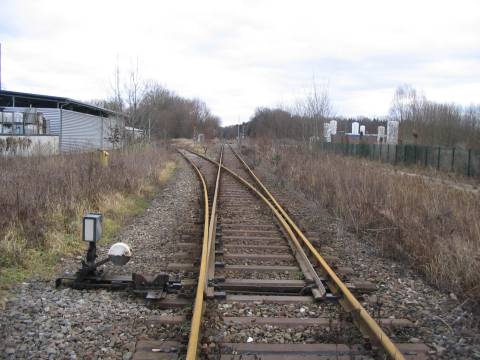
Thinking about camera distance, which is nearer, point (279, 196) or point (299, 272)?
point (299, 272)

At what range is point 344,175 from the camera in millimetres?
14234

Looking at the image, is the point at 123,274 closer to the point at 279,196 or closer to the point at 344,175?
the point at 279,196

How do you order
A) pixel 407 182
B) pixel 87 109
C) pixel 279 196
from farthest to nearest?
pixel 87 109 < pixel 279 196 < pixel 407 182

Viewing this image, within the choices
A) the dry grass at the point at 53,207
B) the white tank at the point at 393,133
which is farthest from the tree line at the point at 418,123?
the dry grass at the point at 53,207

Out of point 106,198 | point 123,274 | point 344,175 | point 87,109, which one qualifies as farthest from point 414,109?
point 123,274

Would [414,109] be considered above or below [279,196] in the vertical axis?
above

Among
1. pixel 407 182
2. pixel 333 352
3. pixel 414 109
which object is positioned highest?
pixel 414 109

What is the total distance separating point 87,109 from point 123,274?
40860 millimetres

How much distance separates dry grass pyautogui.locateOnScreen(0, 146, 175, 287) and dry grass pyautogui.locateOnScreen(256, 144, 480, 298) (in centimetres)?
488

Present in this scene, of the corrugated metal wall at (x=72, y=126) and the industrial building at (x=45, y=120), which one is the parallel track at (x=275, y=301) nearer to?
the industrial building at (x=45, y=120)

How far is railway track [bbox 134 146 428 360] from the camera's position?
3.88 m

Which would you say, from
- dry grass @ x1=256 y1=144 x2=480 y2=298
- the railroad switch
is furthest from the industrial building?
the railroad switch

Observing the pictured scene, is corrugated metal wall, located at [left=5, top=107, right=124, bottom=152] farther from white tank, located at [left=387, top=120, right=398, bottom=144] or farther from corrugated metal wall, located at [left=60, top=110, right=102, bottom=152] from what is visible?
white tank, located at [left=387, top=120, right=398, bottom=144]

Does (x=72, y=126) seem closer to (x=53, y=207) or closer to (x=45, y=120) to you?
(x=45, y=120)
